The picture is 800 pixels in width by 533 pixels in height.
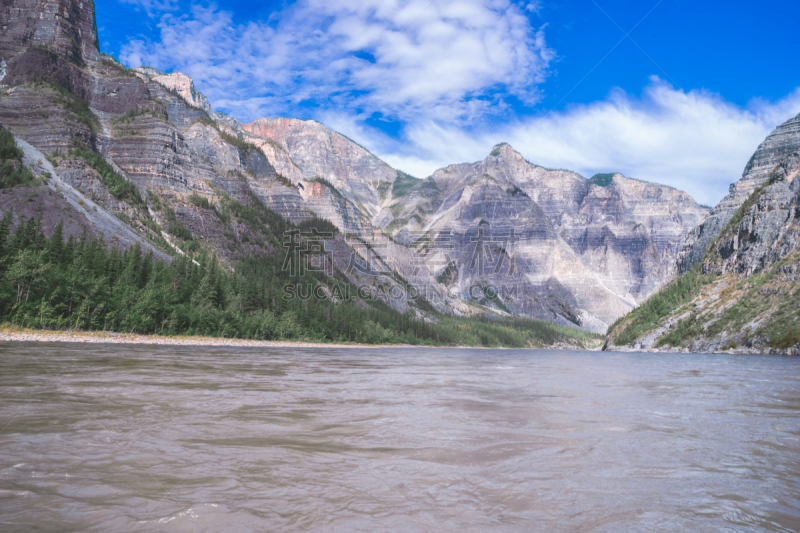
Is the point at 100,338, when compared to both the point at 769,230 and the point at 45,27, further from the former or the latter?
the point at 45,27

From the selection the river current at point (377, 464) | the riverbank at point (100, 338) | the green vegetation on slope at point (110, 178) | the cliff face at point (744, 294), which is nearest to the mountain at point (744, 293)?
the cliff face at point (744, 294)

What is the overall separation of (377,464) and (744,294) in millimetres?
130042

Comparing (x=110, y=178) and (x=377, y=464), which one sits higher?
(x=110, y=178)

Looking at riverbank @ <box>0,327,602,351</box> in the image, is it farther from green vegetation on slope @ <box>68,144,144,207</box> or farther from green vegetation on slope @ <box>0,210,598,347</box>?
green vegetation on slope @ <box>68,144,144,207</box>

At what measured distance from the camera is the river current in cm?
659

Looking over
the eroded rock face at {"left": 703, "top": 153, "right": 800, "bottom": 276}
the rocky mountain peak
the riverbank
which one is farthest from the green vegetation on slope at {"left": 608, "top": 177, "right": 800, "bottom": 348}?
the rocky mountain peak

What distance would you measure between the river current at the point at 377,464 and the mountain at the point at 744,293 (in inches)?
3540

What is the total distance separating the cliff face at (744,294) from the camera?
285 ft

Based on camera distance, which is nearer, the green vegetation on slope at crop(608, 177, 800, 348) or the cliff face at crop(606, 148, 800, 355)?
the green vegetation on slope at crop(608, 177, 800, 348)

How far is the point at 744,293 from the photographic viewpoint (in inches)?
4146

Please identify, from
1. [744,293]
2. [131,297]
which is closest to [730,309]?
[744,293]

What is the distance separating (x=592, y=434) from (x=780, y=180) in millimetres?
164804

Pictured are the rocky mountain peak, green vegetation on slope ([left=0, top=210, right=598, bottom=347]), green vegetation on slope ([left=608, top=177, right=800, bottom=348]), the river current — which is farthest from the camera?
the rocky mountain peak

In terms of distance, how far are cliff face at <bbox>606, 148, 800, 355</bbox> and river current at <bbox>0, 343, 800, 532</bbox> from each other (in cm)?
9022
